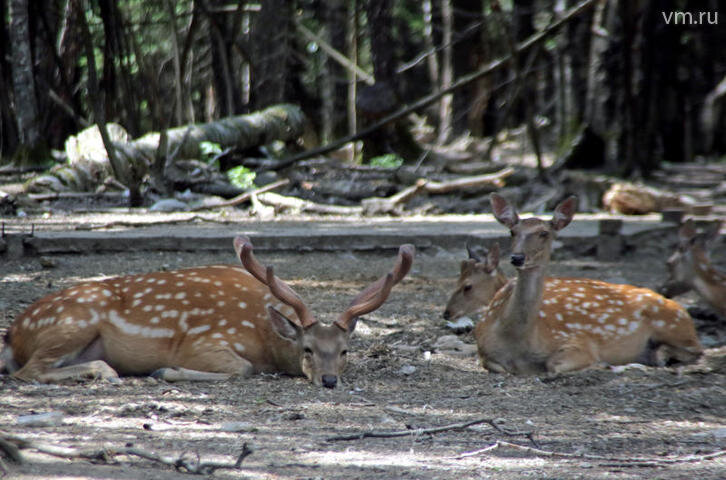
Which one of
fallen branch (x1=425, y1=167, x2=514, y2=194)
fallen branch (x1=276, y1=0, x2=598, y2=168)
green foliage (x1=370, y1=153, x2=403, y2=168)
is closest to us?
fallen branch (x1=276, y1=0, x2=598, y2=168)

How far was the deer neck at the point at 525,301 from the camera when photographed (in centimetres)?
546

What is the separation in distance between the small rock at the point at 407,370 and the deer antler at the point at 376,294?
43 centimetres

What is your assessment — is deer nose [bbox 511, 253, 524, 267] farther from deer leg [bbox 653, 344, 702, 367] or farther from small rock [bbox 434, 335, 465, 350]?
deer leg [bbox 653, 344, 702, 367]

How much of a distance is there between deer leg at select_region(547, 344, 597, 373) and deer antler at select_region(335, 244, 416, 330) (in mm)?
1001

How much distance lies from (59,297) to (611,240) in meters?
5.49

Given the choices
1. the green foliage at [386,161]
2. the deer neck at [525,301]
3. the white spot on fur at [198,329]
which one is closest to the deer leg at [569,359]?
the deer neck at [525,301]

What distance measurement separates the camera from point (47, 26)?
12.8 metres

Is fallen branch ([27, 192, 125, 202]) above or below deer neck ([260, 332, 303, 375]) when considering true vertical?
above

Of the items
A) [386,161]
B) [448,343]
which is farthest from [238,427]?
[386,161]

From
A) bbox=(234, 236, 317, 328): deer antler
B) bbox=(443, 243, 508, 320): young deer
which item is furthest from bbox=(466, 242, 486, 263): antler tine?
bbox=(234, 236, 317, 328): deer antler

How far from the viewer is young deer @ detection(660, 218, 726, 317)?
7102mm

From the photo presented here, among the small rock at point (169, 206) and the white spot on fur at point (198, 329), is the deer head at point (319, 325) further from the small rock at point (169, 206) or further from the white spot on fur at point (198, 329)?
the small rock at point (169, 206)

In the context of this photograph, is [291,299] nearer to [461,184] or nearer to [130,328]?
[130,328]

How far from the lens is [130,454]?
356 cm
